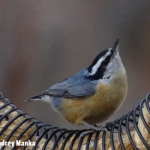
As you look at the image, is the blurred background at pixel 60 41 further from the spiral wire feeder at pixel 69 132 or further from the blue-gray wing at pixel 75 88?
the spiral wire feeder at pixel 69 132

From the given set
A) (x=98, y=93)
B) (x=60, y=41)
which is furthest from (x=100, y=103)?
(x=60, y=41)

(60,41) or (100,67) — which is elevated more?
(60,41)

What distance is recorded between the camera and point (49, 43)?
2.06 meters

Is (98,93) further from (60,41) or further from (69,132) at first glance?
(60,41)

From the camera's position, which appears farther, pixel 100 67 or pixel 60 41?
pixel 60 41

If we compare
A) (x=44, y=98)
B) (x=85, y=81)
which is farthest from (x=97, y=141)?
(x=44, y=98)

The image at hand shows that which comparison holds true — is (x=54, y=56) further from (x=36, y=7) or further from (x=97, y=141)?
(x=97, y=141)

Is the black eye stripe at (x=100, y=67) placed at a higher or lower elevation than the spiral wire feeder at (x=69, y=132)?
higher

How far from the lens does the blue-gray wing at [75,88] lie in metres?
1.18

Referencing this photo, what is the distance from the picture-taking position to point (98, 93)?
115cm

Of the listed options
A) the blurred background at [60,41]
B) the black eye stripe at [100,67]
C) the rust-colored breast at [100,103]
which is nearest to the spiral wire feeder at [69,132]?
the rust-colored breast at [100,103]

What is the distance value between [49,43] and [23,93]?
17.1 inches

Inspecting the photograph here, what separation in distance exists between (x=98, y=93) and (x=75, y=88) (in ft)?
0.41

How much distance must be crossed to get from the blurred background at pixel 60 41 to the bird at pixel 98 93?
786 mm
